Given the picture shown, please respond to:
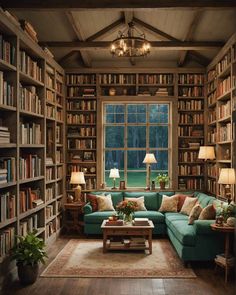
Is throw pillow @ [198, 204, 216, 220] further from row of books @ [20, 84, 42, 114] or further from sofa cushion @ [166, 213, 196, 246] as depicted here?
row of books @ [20, 84, 42, 114]

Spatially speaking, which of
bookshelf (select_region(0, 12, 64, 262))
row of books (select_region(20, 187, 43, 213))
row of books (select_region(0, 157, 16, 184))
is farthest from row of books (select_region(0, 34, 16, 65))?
row of books (select_region(20, 187, 43, 213))

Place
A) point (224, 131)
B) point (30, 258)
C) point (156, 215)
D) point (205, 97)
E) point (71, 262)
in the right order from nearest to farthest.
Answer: point (30, 258) < point (71, 262) < point (224, 131) < point (156, 215) < point (205, 97)

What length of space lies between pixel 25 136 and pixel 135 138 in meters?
3.68

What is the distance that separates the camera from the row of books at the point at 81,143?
8.61 meters

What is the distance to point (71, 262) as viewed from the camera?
573 centimetres

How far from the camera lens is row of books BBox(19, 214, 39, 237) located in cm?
533

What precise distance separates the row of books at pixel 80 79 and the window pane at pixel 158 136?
1.77 m

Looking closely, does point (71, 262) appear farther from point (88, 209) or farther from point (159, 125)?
point (159, 125)

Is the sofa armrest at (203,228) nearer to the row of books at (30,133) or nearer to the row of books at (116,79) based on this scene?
the row of books at (30,133)

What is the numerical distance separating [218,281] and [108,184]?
4296mm

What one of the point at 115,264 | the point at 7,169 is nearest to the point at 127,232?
the point at 115,264

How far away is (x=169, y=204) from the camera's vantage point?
7.77 meters

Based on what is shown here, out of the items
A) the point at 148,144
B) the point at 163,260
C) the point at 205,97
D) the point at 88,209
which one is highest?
the point at 205,97

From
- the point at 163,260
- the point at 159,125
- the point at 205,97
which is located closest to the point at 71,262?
the point at 163,260
